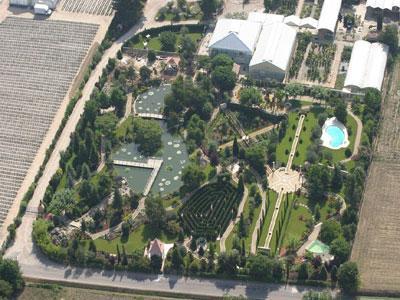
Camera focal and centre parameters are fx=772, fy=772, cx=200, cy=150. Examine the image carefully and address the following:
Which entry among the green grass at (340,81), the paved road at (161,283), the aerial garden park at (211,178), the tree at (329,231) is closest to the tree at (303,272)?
the aerial garden park at (211,178)

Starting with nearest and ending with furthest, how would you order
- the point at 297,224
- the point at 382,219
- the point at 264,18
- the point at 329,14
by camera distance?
1. the point at 297,224
2. the point at 382,219
3. the point at 329,14
4. the point at 264,18

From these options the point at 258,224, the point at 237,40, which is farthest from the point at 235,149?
the point at 237,40

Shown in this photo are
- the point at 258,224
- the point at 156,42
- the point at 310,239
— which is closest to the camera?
the point at 310,239

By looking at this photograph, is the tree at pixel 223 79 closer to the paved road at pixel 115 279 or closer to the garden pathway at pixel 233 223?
the garden pathway at pixel 233 223

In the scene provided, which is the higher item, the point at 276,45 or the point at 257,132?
the point at 276,45

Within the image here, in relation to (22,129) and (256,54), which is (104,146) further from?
(256,54)

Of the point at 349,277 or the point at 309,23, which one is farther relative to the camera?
the point at 309,23

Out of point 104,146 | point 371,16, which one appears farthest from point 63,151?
point 371,16

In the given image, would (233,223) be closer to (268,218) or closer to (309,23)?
(268,218)
